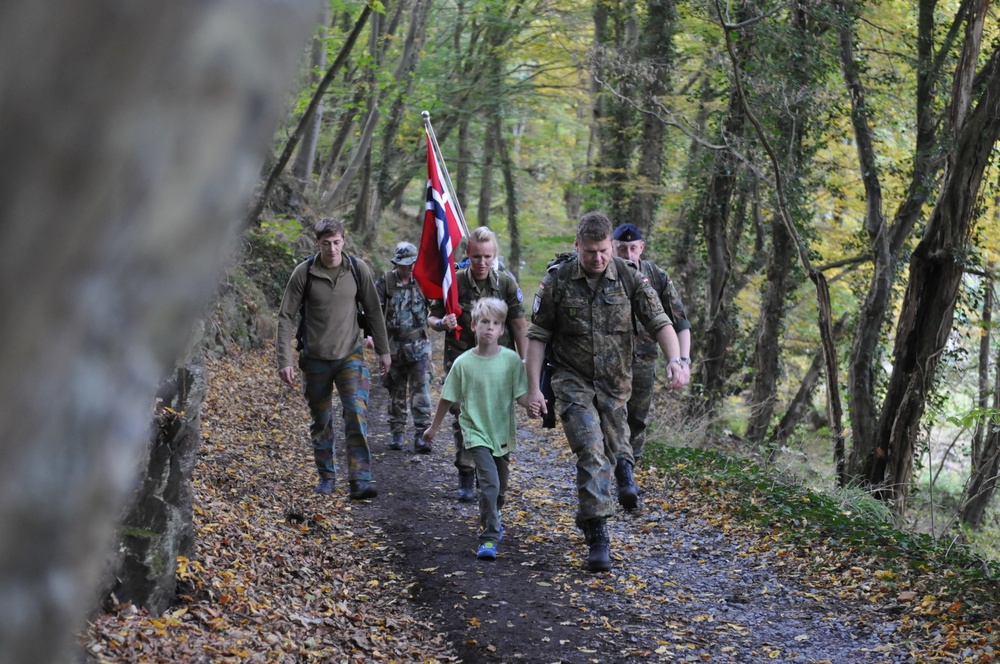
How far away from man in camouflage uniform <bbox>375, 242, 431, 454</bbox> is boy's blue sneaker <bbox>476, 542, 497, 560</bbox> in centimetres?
410

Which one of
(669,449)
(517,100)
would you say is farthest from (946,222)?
(517,100)

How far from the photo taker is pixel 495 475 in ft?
22.8

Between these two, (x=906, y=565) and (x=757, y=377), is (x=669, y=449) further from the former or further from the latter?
(x=757, y=377)

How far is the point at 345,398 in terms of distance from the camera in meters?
8.52

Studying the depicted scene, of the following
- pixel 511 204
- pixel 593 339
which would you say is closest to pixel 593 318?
pixel 593 339

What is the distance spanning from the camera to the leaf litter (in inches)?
201

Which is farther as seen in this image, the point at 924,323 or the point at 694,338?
the point at 694,338

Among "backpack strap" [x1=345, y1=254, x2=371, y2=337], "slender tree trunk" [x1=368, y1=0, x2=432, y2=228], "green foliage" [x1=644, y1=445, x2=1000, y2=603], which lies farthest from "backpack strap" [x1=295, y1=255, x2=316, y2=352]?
"slender tree trunk" [x1=368, y1=0, x2=432, y2=228]

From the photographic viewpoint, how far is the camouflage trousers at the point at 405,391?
1118 cm

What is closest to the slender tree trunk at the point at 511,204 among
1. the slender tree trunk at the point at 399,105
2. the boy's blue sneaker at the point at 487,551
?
the slender tree trunk at the point at 399,105

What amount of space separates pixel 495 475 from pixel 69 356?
6.18m

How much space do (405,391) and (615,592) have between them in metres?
5.40

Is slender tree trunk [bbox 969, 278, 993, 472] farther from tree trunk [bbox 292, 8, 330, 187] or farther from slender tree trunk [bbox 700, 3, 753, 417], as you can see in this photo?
tree trunk [bbox 292, 8, 330, 187]

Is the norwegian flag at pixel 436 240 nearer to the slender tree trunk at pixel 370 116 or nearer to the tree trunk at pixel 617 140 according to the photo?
the tree trunk at pixel 617 140
